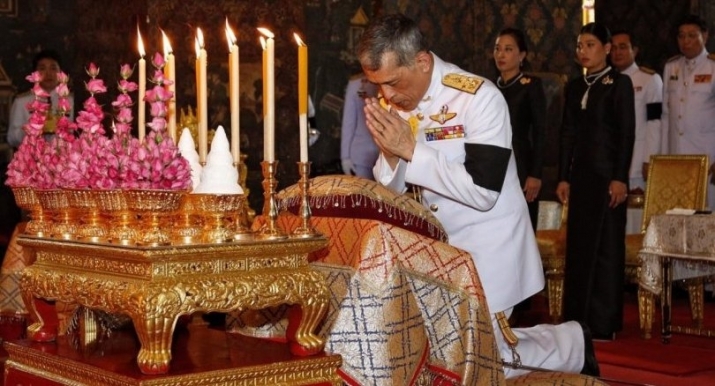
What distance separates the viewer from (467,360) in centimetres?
320

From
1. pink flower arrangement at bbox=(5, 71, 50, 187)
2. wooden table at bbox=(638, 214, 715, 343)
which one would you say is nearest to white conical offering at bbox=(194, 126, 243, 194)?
pink flower arrangement at bbox=(5, 71, 50, 187)

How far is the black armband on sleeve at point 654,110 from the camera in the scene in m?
9.20

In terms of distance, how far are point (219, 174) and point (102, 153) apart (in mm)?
272

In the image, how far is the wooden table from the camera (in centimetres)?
589

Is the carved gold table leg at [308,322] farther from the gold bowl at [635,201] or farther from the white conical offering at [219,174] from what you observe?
the gold bowl at [635,201]

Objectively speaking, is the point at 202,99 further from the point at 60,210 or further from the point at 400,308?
the point at 400,308

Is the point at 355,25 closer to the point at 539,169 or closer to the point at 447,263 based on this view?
the point at 539,169

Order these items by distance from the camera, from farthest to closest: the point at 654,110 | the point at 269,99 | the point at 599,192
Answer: the point at 654,110, the point at 599,192, the point at 269,99

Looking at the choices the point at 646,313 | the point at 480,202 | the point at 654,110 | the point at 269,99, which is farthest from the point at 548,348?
the point at 654,110

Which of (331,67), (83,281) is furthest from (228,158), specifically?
(331,67)

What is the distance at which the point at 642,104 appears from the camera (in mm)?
9312

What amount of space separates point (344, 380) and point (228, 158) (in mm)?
640

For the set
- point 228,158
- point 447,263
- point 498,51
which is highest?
point 498,51

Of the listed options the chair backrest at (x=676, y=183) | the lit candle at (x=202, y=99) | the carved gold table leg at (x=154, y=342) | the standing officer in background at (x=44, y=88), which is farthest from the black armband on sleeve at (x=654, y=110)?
the carved gold table leg at (x=154, y=342)
